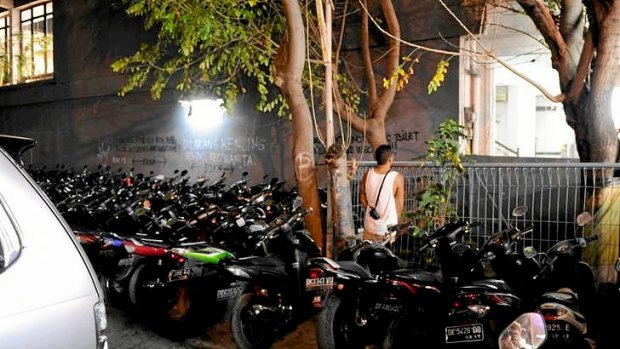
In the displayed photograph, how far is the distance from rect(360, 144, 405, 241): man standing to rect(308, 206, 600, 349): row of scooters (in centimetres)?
100

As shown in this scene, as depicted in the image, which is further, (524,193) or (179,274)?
(524,193)

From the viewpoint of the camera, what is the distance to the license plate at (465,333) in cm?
336

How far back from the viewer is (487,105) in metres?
10.2

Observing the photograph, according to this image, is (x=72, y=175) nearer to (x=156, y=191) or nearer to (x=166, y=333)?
(x=156, y=191)

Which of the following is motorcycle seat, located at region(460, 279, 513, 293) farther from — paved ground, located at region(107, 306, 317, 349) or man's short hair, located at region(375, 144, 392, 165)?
man's short hair, located at region(375, 144, 392, 165)

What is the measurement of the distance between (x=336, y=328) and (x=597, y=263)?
2727 mm

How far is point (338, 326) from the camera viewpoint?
14.5ft

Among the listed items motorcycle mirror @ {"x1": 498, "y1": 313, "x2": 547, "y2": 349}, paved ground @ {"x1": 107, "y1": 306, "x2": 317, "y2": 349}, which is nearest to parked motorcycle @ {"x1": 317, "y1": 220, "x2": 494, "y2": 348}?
motorcycle mirror @ {"x1": 498, "y1": 313, "x2": 547, "y2": 349}

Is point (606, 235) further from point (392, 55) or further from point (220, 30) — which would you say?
point (220, 30)

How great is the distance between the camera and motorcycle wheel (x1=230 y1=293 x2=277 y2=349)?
4719 mm

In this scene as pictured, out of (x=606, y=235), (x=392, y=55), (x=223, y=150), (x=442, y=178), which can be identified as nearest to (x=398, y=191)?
(x=442, y=178)

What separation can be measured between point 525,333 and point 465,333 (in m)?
0.44

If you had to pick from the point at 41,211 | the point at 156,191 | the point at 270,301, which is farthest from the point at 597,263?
the point at 156,191

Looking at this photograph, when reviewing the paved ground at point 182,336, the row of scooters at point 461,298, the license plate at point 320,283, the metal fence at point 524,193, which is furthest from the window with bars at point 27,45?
the row of scooters at point 461,298
